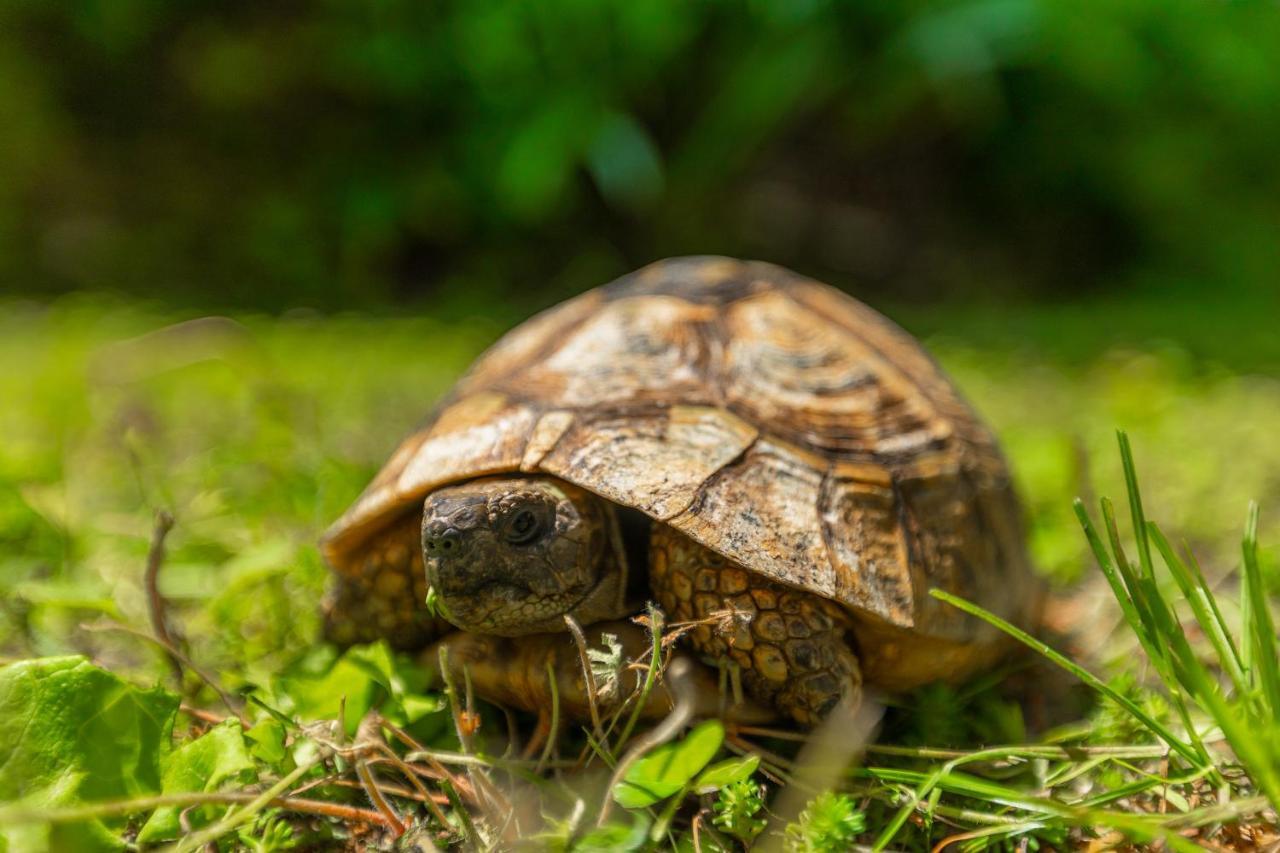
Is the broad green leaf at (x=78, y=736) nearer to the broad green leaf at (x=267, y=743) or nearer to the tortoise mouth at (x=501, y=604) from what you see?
the broad green leaf at (x=267, y=743)

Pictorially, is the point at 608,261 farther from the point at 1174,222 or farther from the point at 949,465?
the point at 949,465

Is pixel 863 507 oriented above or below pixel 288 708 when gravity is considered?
above

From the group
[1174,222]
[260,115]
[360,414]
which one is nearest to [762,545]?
[360,414]

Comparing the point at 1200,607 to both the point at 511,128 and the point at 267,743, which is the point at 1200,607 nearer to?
the point at 267,743

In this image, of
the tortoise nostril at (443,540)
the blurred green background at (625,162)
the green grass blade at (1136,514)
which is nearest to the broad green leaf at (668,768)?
the tortoise nostril at (443,540)

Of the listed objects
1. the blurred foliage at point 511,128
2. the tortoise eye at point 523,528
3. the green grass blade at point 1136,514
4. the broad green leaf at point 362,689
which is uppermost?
the blurred foliage at point 511,128

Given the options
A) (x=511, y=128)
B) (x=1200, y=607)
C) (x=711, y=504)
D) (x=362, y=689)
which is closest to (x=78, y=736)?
(x=362, y=689)

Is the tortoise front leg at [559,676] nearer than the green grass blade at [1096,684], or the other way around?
the green grass blade at [1096,684]
